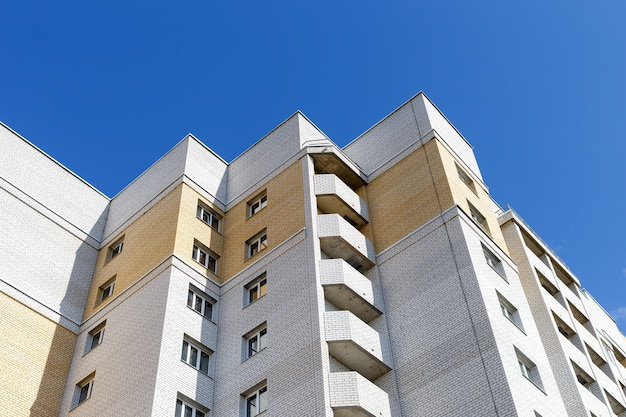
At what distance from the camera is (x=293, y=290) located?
2945 cm

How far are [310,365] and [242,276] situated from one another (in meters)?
8.13

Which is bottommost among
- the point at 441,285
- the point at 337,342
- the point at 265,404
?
the point at 265,404

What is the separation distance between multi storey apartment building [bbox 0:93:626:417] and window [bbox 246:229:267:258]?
9 cm

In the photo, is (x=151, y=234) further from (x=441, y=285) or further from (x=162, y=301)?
(x=441, y=285)

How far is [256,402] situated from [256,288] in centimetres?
629

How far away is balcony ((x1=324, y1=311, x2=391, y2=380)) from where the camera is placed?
2667 cm

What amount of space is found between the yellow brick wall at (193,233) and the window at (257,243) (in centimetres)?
159

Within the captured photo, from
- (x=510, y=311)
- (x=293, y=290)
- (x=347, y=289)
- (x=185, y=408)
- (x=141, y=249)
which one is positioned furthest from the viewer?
(x=141, y=249)

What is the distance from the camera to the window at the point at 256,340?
2892 centimetres

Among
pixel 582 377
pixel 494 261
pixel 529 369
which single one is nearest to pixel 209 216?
pixel 494 261

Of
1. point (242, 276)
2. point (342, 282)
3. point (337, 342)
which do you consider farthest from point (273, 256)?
point (337, 342)

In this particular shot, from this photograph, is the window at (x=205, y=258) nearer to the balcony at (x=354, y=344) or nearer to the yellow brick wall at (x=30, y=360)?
the yellow brick wall at (x=30, y=360)

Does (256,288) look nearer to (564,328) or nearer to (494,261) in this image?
(494,261)

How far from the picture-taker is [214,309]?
32219 mm
